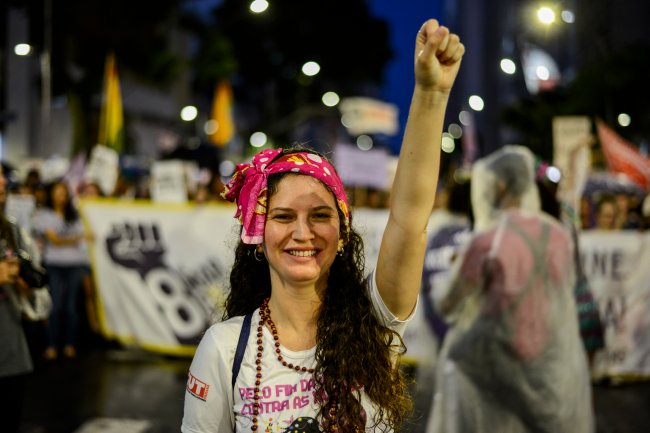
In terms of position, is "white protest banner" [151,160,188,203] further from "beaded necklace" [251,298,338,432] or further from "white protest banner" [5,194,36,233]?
"beaded necklace" [251,298,338,432]

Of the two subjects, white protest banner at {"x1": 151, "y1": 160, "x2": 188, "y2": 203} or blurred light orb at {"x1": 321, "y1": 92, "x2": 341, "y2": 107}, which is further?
blurred light orb at {"x1": 321, "y1": 92, "x2": 341, "y2": 107}

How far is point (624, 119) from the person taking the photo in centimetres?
2298

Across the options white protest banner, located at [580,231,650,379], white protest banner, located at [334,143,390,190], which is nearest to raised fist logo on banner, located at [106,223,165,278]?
white protest banner, located at [334,143,390,190]

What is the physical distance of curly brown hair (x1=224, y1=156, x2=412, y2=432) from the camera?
1.97 m

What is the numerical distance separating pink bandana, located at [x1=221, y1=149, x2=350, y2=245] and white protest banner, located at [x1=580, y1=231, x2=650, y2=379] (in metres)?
6.54

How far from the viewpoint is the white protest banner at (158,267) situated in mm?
8172

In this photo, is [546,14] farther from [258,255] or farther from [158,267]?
[258,255]

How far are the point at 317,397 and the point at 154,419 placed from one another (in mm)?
4232

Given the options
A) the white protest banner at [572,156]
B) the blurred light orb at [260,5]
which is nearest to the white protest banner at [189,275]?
the white protest banner at [572,156]

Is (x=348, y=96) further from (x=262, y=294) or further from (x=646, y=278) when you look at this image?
(x=262, y=294)

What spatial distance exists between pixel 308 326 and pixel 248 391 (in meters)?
0.26

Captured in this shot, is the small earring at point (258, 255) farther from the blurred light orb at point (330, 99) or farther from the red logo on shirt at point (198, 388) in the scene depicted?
the blurred light orb at point (330, 99)

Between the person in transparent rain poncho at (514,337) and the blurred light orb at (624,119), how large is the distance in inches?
827

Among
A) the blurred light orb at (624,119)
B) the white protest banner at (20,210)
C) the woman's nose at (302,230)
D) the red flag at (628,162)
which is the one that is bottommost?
the woman's nose at (302,230)
